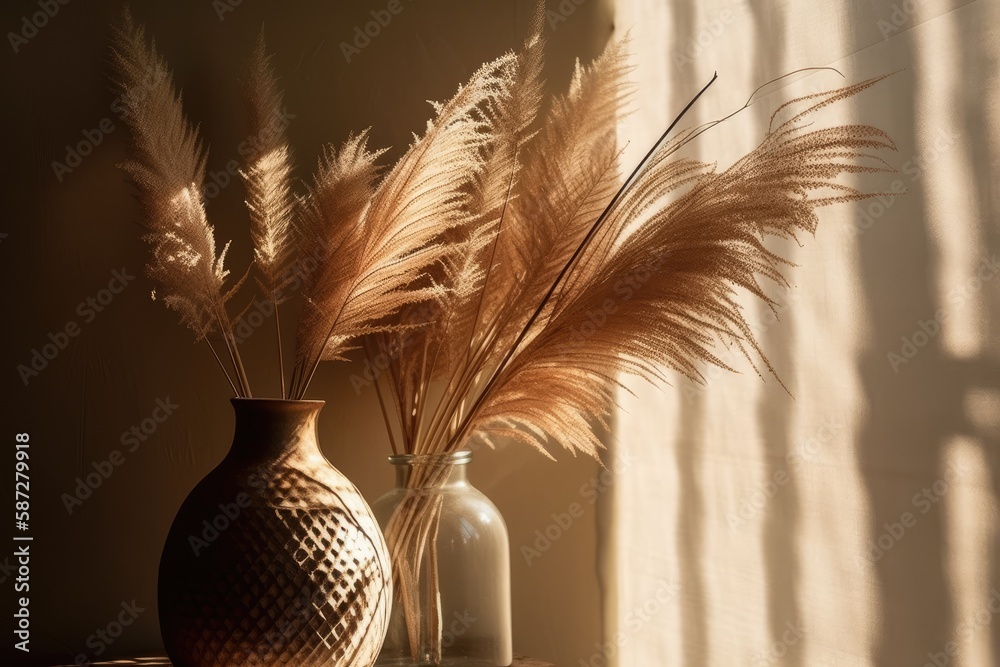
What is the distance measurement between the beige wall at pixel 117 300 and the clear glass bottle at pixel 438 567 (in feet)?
0.61

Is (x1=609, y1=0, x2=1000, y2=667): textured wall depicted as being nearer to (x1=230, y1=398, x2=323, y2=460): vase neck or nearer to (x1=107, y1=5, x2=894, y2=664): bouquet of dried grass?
(x1=107, y1=5, x2=894, y2=664): bouquet of dried grass

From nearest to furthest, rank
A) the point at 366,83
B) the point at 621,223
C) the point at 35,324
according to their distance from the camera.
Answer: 1. the point at 621,223
2. the point at 35,324
3. the point at 366,83

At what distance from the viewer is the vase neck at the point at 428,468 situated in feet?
3.88

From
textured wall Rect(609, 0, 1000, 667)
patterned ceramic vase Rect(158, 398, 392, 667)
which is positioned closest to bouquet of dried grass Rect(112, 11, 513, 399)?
patterned ceramic vase Rect(158, 398, 392, 667)

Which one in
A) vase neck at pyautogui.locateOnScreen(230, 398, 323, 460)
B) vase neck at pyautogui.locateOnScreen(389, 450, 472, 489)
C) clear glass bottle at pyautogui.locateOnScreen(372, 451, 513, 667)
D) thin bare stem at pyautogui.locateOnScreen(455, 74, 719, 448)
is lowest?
clear glass bottle at pyautogui.locateOnScreen(372, 451, 513, 667)

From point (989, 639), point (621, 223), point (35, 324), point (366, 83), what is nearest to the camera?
point (989, 639)

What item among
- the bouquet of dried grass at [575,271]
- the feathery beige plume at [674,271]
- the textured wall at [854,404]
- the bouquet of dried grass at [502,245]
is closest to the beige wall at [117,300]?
the bouquet of dried grass at [502,245]

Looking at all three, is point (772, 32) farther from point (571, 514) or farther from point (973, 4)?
point (571, 514)

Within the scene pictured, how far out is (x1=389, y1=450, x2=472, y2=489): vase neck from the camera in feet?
3.88

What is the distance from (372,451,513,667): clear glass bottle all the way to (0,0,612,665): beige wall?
0.18m

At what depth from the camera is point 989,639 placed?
877mm

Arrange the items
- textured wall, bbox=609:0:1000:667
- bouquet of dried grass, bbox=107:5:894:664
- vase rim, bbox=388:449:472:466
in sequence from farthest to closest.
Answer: vase rim, bbox=388:449:472:466
bouquet of dried grass, bbox=107:5:894:664
textured wall, bbox=609:0:1000:667

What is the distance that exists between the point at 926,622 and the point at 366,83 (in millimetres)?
1059

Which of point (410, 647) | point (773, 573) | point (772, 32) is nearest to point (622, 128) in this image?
point (772, 32)
